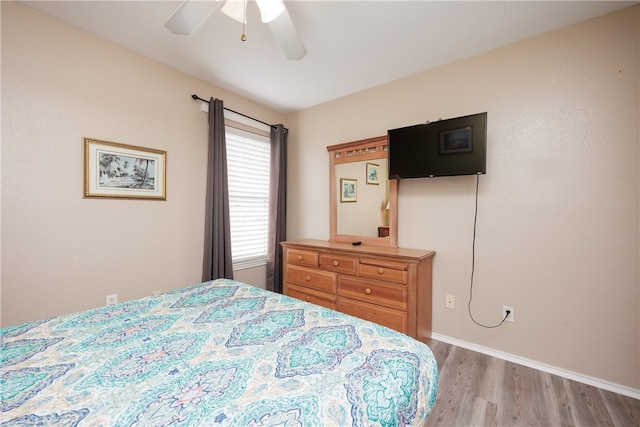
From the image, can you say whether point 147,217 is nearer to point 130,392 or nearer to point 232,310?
point 232,310

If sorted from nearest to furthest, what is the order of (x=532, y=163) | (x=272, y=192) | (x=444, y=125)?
(x=532, y=163) → (x=444, y=125) → (x=272, y=192)

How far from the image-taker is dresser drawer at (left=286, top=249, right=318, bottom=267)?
2.79 meters

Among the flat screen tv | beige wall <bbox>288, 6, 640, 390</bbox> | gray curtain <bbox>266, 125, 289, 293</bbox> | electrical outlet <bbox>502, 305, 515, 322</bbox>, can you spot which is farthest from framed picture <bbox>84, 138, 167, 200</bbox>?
electrical outlet <bbox>502, 305, 515, 322</bbox>

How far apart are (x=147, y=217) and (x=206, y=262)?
0.69 meters

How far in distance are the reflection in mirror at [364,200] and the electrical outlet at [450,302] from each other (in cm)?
82

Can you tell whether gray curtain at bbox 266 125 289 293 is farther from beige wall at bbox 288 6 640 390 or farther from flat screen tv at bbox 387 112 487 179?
beige wall at bbox 288 6 640 390

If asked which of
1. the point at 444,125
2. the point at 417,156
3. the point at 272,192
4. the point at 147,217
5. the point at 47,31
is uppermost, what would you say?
Answer: the point at 47,31

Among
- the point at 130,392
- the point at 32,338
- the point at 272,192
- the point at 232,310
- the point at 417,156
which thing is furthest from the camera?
the point at 272,192

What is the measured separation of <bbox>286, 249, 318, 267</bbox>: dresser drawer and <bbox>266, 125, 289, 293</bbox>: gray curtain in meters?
0.45

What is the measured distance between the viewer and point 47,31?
73.7 inches

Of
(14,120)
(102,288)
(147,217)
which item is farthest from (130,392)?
(14,120)

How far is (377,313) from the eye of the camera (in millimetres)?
2350

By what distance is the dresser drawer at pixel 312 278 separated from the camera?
2642 mm

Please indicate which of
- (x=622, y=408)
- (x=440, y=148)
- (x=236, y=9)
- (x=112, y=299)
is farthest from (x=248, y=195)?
(x=622, y=408)
